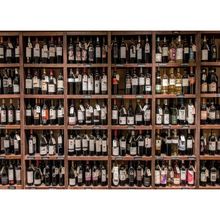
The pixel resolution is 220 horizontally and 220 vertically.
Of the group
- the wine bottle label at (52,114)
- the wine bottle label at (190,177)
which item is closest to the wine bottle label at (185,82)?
the wine bottle label at (190,177)

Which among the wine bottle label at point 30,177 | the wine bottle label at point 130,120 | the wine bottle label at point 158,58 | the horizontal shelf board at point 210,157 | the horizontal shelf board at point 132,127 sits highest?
the wine bottle label at point 158,58

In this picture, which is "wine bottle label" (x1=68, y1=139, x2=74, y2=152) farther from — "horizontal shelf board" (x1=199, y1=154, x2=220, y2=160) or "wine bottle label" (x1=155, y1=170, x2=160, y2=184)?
"horizontal shelf board" (x1=199, y1=154, x2=220, y2=160)

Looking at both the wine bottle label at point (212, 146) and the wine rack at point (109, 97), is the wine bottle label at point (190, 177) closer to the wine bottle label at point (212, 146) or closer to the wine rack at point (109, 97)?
the wine rack at point (109, 97)

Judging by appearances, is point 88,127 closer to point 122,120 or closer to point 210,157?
point 122,120

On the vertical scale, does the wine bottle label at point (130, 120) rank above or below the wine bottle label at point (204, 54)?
below
